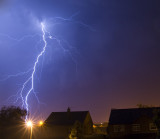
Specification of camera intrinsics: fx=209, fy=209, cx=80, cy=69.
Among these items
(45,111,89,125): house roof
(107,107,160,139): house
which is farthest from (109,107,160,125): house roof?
(45,111,89,125): house roof

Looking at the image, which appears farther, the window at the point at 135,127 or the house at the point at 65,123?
the house at the point at 65,123

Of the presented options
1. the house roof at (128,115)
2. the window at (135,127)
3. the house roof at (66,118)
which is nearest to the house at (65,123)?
the house roof at (66,118)

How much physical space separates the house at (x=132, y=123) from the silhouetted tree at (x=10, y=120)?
49.3 ft

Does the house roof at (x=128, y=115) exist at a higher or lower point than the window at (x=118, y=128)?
higher

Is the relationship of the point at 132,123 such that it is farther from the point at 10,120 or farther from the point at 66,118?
the point at 10,120

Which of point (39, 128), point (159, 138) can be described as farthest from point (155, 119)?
point (39, 128)

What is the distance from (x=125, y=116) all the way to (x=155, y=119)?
2422cm

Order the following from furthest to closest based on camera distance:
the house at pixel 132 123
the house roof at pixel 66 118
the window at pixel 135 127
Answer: the house roof at pixel 66 118 → the window at pixel 135 127 → the house at pixel 132 123

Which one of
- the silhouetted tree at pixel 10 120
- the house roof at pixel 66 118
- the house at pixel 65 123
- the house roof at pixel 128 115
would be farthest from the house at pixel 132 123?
the silhouetted tree at pixel 10 120

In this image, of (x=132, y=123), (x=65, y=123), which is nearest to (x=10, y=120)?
(x=65, y=123)

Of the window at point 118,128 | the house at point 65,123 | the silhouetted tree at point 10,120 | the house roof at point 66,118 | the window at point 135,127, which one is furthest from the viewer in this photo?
the house roof at point 66,118

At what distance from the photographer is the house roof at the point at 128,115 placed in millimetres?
37781

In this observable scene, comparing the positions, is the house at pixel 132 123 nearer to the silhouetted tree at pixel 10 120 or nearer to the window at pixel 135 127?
the window at pixel 135 127

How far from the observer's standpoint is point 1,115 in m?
30.3
